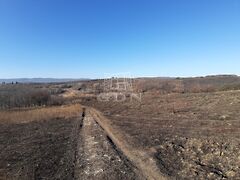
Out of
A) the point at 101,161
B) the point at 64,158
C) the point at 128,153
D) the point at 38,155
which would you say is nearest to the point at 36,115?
the point at 38,155

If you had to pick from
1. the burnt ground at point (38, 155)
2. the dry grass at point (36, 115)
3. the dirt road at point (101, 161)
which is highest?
the dirt road at point (101, 161)

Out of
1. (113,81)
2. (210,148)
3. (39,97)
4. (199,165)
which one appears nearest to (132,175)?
(199,165)

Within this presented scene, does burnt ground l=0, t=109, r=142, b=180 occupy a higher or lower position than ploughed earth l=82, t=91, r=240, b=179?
lower

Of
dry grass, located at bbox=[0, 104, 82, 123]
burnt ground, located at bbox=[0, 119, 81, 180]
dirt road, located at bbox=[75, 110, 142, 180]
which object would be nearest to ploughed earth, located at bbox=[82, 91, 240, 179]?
dirt road, located at bbox=[75, 110, 142, 180]

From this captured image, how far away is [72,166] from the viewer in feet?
39.6

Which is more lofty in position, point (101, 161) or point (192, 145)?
point (192, 145)

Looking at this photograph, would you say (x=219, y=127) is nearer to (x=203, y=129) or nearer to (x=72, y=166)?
(x=203, y=129)

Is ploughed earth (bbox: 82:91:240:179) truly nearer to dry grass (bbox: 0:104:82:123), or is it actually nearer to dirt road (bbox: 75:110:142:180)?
dirt road (bbox: 75:110:142:180)

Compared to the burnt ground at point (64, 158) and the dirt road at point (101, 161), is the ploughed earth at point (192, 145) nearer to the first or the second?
the dirt road at point (101, 161)

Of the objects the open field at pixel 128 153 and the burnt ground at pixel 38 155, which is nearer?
the open field at pixel 128 153

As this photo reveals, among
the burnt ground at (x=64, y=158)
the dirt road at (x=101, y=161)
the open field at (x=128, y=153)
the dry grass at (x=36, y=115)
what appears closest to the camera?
the dirt road at (x=101, y=161)

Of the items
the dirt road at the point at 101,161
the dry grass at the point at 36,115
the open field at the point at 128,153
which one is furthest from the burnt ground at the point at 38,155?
the dry grass at the point at 36,115

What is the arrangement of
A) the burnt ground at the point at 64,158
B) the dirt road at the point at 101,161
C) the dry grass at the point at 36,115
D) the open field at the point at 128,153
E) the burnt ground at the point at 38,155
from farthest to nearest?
the dry grass at the point at 36,115
the burnt ground at the point at 38,155
the burnt ground at the point at 64,158
the open field at the point at 128,153
the dirt road at the point at 101,161

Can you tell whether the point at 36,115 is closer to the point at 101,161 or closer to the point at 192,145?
the point at 192,145
